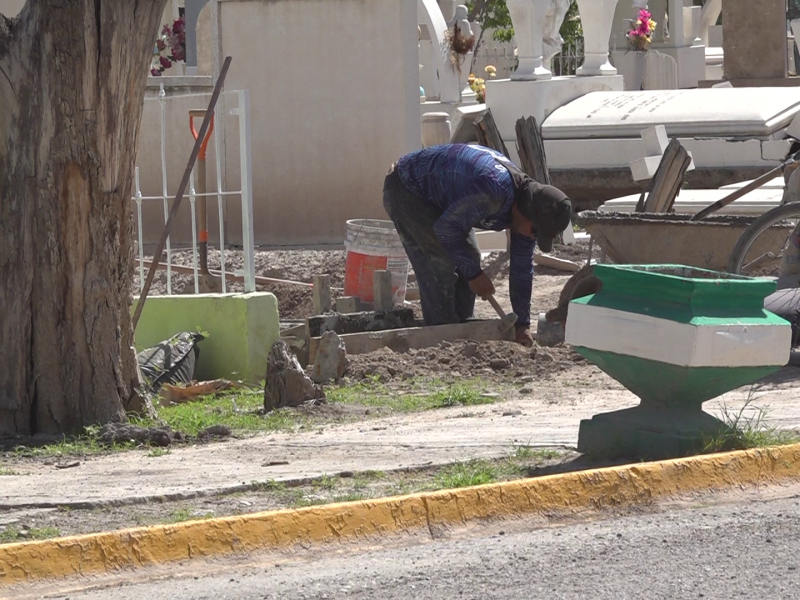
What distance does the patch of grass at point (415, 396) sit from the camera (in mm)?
7266

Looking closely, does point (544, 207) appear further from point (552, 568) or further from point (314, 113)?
point (314, 113)

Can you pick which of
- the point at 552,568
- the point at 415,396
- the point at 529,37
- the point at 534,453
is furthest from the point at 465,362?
the point at 529,37

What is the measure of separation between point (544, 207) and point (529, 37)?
32.0ft

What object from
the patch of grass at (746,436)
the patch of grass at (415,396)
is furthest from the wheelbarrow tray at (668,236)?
the patch of grass at (746,436)

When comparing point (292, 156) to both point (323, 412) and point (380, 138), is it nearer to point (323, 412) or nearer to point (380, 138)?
point (380, 138)

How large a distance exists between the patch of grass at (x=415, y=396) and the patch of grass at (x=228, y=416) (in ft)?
1.51

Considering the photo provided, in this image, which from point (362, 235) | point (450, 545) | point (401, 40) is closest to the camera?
point (450, 545)

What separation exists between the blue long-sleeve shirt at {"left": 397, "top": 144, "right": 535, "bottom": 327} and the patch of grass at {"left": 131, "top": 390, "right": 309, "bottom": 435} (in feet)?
5.29

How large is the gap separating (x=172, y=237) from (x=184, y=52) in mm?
8910

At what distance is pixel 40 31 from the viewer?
6180mm

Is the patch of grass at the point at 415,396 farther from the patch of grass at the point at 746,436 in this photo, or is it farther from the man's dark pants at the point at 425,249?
the patch of grass at the point at 746,436

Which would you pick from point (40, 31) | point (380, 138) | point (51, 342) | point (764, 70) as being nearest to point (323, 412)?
point (51, 342)

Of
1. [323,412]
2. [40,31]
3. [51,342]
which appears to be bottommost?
[323,412]

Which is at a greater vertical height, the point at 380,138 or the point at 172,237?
the point at 380,138
